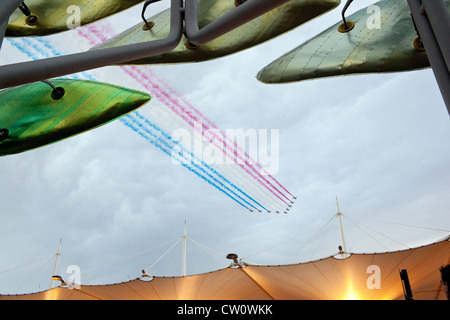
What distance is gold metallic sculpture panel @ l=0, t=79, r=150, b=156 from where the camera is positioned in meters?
4.66

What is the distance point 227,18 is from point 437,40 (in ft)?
3.31

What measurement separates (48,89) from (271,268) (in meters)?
9.31

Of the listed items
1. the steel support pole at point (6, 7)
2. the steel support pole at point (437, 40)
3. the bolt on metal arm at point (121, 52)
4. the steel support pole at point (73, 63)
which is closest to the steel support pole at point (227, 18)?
the bolt on metal arm at point (121, 52)

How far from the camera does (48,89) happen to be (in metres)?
5.18

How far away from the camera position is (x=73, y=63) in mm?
2045

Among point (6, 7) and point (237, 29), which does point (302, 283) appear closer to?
point (237, 29)

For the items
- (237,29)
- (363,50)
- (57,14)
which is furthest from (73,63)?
(363,50)

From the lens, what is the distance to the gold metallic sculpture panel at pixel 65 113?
466 centimetres

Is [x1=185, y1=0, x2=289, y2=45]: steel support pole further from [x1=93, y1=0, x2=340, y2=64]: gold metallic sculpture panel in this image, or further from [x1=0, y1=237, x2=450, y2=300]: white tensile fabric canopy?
[x1=0, y1=237, x2=450, y2=300]: white tensile fabric canopy

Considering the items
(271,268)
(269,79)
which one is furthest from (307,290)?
(269,79)

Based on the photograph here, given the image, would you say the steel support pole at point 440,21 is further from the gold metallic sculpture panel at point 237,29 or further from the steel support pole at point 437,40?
the gold metallic sculpture panel at point 237,29

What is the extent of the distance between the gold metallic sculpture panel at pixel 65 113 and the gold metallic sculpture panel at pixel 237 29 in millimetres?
646

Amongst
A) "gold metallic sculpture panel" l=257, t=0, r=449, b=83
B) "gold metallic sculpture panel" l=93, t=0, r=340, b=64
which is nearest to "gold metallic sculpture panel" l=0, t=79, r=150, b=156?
"gold metallic sculpture panel" l=93, t=0, r=340, b=64
